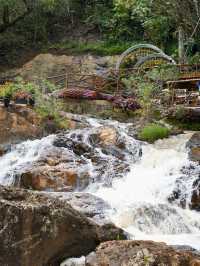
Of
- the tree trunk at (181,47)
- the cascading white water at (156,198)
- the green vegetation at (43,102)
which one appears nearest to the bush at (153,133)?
the cascading white water at (156,198)

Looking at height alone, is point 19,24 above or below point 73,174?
above

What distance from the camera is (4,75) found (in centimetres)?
2327

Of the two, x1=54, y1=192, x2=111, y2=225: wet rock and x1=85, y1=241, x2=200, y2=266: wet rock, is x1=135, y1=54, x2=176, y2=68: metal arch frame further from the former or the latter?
x1=85, y1=241, x2=200, y2=266: wet rock

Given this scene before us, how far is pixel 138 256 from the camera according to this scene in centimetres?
484

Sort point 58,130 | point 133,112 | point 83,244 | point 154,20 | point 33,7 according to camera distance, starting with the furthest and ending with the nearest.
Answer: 1. point 33,7
2. point 154,20
3. point 133,112
4. point 58,130
5. point 83,244

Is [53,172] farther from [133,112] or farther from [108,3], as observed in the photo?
[108,3]

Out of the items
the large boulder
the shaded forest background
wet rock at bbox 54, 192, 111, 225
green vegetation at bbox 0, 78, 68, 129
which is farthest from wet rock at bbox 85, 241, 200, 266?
the shaded forest background

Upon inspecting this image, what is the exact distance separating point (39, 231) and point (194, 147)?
7.59 m

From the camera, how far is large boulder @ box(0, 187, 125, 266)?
530cm

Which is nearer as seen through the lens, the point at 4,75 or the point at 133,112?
the point at 133,112

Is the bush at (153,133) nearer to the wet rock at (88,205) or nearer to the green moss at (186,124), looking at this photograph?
the green moss at (186,124)

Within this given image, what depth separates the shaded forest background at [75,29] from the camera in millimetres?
23594

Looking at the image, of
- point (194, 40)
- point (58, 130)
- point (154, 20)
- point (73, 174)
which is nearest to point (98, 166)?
point (73, 174)

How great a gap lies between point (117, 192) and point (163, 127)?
4019 mm
